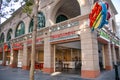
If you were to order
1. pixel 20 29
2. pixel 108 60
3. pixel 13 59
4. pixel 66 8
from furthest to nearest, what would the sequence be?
pixel 13 59 < pixel 20 29 < pixel 66 8 < pixel 108 60

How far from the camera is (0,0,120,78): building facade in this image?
36.4 feet

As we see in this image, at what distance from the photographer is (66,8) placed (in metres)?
17.2

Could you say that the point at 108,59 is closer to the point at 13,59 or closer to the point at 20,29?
the point at 20,29

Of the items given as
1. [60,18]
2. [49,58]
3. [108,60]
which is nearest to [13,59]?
[49,58]

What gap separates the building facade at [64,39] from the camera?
1111cm

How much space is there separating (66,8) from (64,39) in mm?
6017

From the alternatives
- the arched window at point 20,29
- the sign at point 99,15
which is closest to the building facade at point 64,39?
the arched window at point 20,29

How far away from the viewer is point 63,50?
20578 mm

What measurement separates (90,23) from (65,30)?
3.37 meters

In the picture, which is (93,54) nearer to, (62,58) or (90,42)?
(90,42)

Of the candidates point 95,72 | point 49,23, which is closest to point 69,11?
point 49,23

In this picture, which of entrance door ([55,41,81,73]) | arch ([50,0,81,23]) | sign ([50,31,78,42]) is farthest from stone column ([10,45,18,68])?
arch ([50,0,81,23])

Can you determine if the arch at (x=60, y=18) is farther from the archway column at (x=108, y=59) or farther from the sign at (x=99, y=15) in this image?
the sign at (x=99, y=15)

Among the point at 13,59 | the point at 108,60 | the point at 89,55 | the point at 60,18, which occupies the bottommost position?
the point at 13,59
